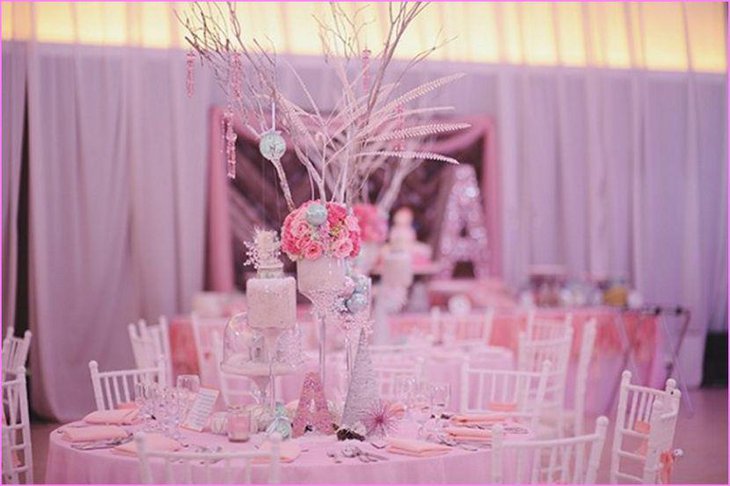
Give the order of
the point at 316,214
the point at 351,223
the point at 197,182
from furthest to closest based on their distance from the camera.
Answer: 1. the point at 197,182
2. the point at 351,223
3. the point at 316,214

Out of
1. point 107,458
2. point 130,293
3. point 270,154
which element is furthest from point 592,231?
point 107,458

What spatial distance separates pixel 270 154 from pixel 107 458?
1213 mm

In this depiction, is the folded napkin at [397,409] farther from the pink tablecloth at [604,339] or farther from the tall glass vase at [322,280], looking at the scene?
the pink tablecloth at [604,339]

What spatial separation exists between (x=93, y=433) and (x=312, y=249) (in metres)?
0.95

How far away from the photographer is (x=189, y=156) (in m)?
8.42

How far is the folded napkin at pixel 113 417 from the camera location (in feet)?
13.3

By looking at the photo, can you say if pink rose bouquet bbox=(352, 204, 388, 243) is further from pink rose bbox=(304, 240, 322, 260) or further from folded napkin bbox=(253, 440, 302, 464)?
folded napkin bbox=(253, 440, 302, 464)

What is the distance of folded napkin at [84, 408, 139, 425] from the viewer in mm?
4059

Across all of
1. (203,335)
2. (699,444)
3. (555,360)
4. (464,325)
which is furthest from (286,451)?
(464,325)

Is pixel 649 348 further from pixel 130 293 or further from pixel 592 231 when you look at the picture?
pixel 130 293

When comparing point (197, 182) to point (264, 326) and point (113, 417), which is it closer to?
point (113, 417)

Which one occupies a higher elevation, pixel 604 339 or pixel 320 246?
pixel 320 246

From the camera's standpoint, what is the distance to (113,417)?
411cm

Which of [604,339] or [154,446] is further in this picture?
[604,339]
